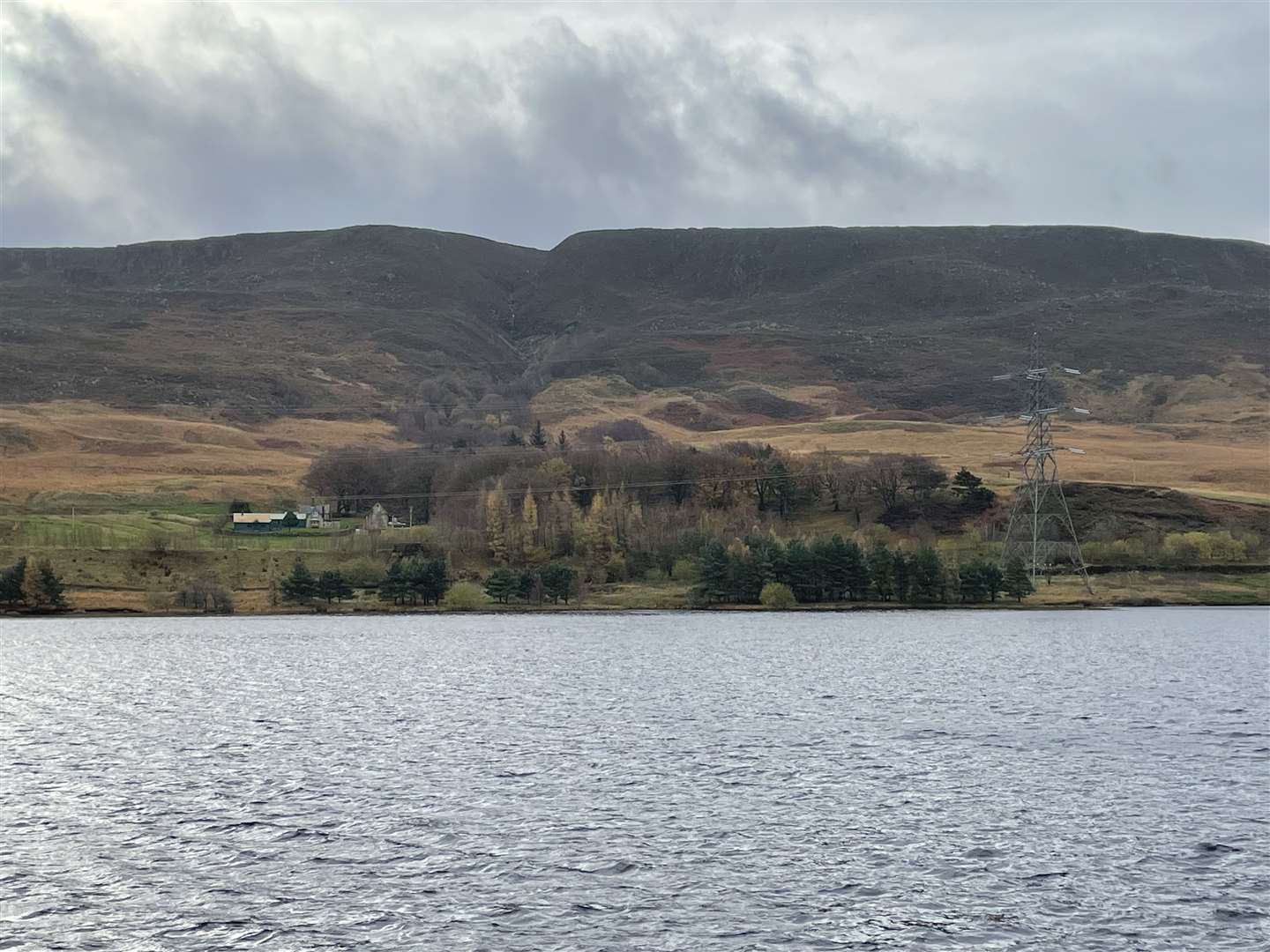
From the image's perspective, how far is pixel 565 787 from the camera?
5003 centimetres

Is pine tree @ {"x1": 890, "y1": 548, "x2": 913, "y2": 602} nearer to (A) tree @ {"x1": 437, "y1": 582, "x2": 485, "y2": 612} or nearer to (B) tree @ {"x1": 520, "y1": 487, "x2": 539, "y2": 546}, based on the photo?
(A) tree @ {"x1": 437, "y1": 582, "x2": 485, "y2": 612}

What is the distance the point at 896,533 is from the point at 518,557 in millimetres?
52703

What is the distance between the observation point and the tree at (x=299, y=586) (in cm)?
16575

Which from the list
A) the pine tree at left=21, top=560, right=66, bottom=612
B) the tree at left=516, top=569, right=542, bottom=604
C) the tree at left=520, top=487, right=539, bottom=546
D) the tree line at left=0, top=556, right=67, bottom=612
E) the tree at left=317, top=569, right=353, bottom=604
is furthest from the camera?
the tree at left=520, top=487, right=539, bottom=546

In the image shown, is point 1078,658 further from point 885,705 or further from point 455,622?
point 455,622

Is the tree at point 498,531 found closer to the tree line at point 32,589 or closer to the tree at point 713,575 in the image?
the tree at point 713,575

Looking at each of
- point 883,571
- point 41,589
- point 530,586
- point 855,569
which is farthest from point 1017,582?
point 41,589

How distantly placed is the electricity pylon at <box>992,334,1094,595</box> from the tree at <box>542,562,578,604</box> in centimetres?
5225

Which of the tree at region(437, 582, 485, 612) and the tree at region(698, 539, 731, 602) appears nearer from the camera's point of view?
the tree at region(698, 539, 731, 602)

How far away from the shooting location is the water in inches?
1282

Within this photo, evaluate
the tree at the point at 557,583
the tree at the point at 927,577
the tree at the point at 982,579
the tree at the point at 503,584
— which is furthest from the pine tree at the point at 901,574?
the tree at the point at 503,584

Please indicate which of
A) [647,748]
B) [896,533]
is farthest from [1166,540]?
[647,748]

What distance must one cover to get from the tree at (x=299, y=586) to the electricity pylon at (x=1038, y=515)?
81.9 meters

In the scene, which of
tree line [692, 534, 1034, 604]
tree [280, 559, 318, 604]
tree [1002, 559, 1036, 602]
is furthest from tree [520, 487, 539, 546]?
tree [1002, 559, 1036, 602]
